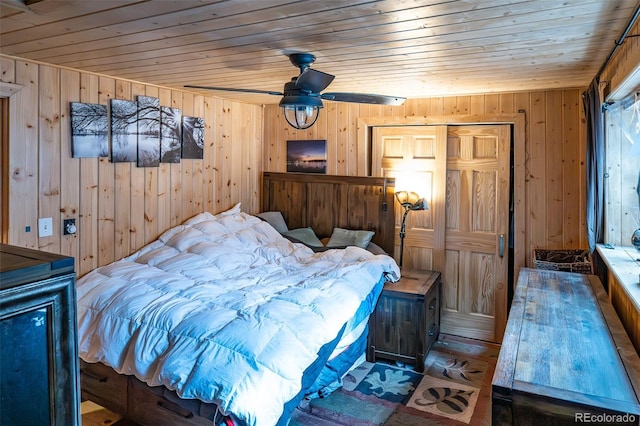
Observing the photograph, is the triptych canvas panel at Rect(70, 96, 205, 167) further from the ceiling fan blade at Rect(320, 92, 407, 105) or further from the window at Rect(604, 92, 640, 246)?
the window at Rect(604, 92, 640, 246)

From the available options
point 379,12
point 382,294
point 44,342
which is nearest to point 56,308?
point 44,342

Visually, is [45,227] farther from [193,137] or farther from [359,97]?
[359,97]

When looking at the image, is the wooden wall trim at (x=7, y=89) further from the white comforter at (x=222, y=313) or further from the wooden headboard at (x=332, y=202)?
the wooden headboard at (x=332, y=202)

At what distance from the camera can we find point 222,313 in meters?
2.44

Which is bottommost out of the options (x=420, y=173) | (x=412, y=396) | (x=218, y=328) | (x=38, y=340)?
(x=412, y=396)

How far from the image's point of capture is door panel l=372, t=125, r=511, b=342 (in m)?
4.06

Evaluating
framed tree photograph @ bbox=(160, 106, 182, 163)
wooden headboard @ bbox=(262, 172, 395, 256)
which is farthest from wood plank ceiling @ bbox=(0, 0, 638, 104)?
wooden headboard @ bbox=(262, 172, 395, 256)

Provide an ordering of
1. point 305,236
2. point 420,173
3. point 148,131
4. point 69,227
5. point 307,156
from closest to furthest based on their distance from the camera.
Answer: point 69,227 → point 148,131 → point 420,173 → point 305,236 → point 307,156

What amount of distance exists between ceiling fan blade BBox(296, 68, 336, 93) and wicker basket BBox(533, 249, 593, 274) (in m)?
2.38

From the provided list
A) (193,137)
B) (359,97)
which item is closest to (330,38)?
(359,97)

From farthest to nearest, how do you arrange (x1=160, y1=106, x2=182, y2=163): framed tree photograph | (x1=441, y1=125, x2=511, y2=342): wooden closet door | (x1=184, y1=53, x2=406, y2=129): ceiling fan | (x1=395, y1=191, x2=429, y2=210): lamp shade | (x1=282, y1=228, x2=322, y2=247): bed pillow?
(x1=282, y1=228, x2=322, y2=247): bed pillow
(x1=395, y1=191, x2=429, y2=210): lamp shade
(x1=441, y1=125, x2=511, y2=342): wooden closet door
(x1=160, y1=106, x2=182, y2=163): framed tree photograph
(x1=184, y1=53, x2=406, y2=129): ceiling fan

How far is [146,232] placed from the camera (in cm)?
381

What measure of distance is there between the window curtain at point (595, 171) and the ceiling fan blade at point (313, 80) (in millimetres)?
1817

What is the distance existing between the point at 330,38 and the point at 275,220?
2.67 metres
